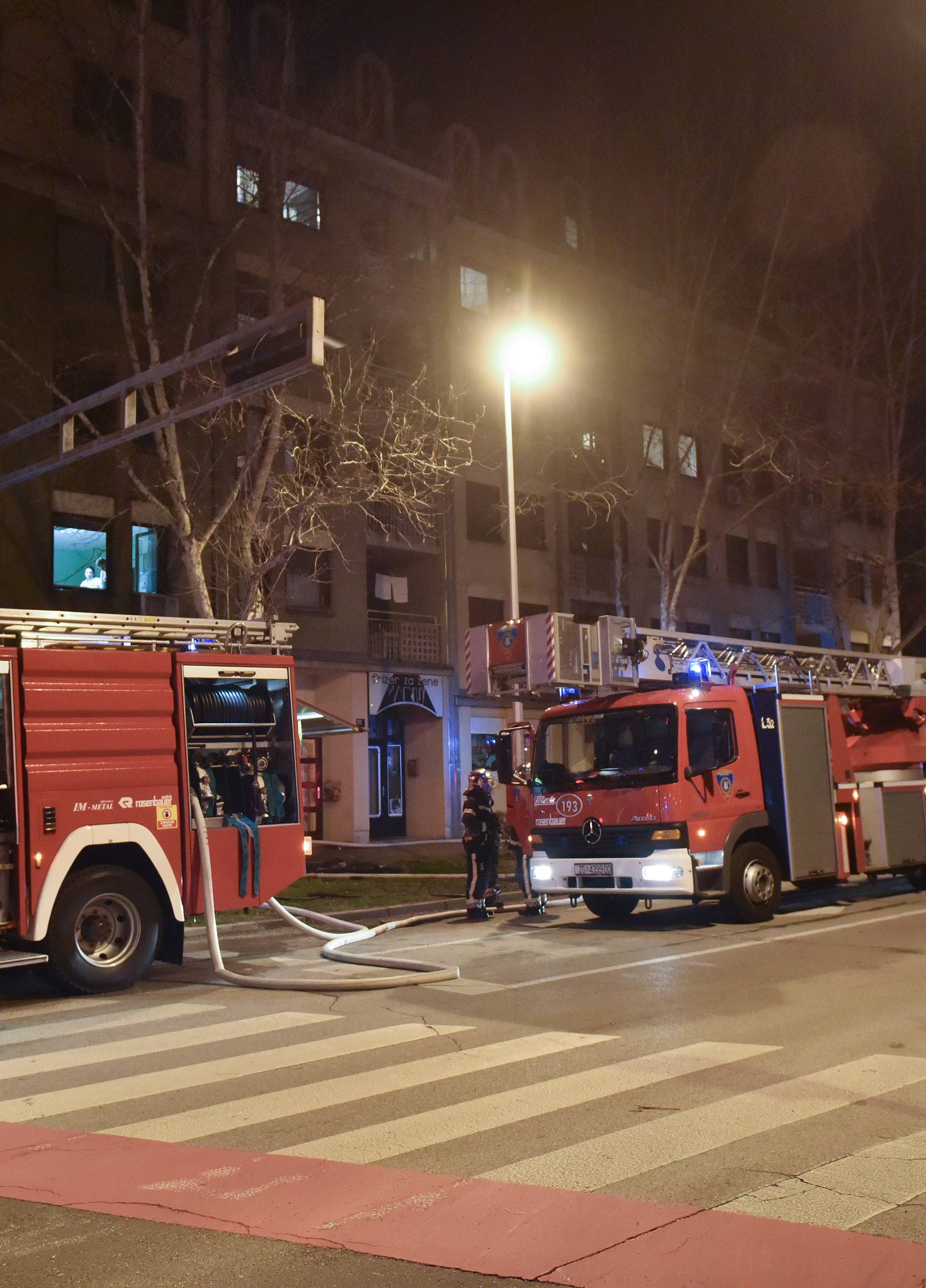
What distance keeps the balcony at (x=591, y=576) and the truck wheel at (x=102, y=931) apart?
2534cm

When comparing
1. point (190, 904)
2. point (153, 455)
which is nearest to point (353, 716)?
point (153, 455)

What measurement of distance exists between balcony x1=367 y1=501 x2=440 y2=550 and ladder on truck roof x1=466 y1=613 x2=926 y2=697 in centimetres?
1529

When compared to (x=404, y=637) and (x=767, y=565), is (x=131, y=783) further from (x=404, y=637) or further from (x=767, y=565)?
(x=767, y=565)

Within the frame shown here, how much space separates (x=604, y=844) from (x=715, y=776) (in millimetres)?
1365

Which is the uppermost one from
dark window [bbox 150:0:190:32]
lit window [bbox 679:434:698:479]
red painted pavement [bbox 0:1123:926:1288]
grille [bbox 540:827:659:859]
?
dark window [bbox 150:0:190:32]

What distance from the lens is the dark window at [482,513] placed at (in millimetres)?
32656

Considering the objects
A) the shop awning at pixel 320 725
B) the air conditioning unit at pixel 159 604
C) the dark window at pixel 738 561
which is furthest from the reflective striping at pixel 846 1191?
the dark window at pixel 738 561

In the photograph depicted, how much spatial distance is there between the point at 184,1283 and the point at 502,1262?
1019mm

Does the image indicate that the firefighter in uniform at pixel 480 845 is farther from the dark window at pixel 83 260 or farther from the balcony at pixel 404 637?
the dark window at pixel 83 260

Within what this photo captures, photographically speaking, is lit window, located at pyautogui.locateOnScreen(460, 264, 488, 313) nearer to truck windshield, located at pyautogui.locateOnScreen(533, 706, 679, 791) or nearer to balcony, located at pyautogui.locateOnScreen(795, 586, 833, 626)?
balcony, located at pyautogui.locateOnScreen(795, 586, 833, 626)

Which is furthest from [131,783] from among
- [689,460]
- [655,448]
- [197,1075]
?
[689,460]

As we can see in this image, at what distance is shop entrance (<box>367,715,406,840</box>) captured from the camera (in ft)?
102

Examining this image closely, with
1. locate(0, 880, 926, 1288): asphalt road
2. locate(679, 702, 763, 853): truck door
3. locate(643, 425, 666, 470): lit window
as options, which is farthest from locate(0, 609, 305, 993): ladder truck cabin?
locate(643, 425, 666, 470): lit window

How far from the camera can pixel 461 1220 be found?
171 inches
